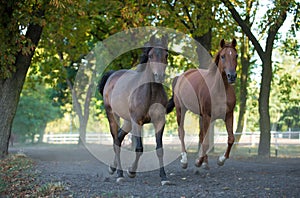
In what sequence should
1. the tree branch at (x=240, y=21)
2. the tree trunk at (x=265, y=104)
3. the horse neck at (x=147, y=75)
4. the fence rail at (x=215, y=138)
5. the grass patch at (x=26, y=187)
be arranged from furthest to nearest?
the fence rail at (x=215, y=138) → the tree trunk at (x=265, y=104) → the tree branch at (x=240, y=21) → the horse neck at (x=147, y=75) → the grass patch at (x=26, y=187)

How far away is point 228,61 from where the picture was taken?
8164 mm

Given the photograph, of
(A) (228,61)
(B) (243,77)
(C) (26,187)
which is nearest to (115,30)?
(B) (243,77)

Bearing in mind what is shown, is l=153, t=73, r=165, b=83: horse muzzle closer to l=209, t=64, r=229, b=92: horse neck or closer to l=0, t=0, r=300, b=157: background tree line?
l=209, t=64, r=229, b=92: horse neck

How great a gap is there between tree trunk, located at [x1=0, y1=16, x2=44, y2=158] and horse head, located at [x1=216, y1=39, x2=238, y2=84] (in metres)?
8.26

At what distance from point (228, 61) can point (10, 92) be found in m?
9.08

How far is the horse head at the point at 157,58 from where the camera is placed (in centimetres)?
750

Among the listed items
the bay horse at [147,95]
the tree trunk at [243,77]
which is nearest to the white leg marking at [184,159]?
the bay horse at [147,95]

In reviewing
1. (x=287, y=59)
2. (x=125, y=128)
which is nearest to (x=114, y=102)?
(x=125, y=128)

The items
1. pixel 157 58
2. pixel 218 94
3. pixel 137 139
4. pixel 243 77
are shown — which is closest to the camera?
pixel 157 58

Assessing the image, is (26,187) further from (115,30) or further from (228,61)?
(115,30)

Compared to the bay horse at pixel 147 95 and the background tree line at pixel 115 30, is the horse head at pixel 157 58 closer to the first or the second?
the bay horse at pixel 147 95

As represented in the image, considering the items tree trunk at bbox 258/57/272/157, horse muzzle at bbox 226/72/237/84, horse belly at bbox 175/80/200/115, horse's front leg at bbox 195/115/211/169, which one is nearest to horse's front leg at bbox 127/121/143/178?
horse's front leg at bbox 195/115/211/169

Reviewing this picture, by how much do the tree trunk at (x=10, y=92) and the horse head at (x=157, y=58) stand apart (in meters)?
7.88

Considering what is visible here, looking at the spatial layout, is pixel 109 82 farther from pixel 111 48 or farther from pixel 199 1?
pixel 111 48
